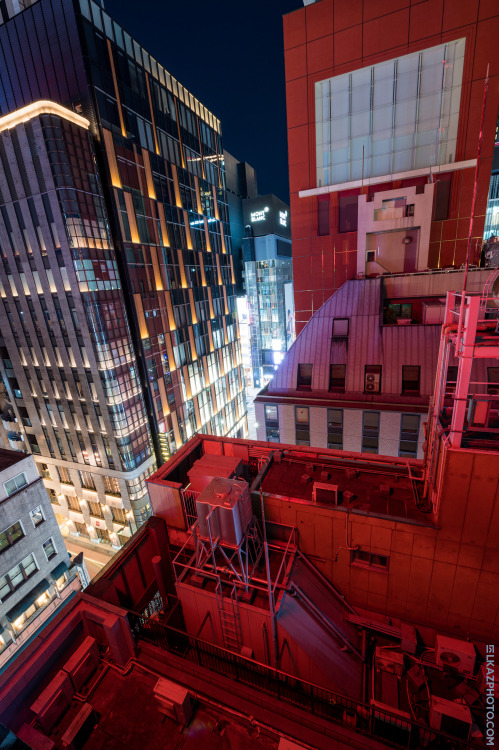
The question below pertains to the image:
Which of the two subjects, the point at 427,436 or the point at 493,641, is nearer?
the point at 493,641

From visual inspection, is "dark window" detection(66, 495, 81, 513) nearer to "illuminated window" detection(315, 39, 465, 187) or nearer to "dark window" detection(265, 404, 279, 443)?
"dark window" detection(265, 404, 279, 443)

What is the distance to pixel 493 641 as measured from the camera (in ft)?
30.4

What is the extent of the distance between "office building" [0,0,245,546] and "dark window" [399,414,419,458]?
77.4ft

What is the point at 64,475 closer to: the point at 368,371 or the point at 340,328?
the point at 340,328

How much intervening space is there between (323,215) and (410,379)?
16.4m

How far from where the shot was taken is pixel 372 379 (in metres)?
23.2

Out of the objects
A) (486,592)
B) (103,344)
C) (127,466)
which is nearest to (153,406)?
(127,466)

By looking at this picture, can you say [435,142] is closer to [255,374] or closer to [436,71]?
[436,71]

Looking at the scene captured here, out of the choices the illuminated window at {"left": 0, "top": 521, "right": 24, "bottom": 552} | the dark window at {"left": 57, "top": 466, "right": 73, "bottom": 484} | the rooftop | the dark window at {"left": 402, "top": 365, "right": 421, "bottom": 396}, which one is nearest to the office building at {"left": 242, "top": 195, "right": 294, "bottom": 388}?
the dark window at {"left": 57, "top": 466, "right": 73, "bottom": 484}

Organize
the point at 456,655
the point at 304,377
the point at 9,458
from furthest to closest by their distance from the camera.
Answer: the point at 304,377 < the point at 9,458 < the point at 456,655

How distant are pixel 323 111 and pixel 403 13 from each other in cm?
717

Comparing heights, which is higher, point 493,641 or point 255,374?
point 493,641

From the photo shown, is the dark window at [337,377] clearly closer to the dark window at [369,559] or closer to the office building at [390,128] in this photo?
the office building at [390,128]

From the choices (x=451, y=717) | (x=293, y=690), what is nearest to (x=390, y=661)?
(x=451, y=717)
